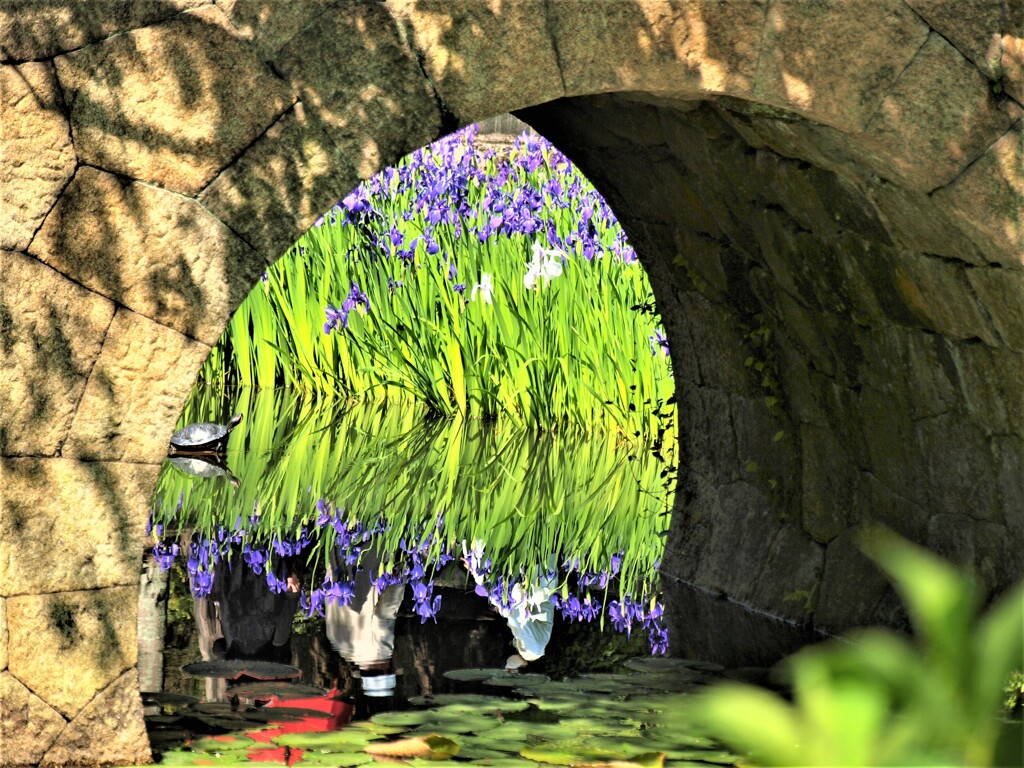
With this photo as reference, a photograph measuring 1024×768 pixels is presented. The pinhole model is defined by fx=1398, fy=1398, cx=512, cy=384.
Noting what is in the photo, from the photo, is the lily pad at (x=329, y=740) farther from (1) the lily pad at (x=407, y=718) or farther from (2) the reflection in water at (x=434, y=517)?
(2) the reflection in water at (x=434, y=517)

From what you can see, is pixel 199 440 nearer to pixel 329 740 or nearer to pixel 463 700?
pixel 463 700

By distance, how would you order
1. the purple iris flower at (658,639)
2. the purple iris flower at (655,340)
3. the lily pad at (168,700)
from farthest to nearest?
the purple iris flower at (655,340)
the purple iris flower at (658,639)
the lily pad at (168,700)

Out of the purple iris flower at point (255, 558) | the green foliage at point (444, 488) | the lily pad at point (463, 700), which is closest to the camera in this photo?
the lily pad at point (463, 700)

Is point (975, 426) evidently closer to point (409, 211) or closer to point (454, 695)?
point (454, 695)

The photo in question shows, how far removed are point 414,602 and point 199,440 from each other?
298cm

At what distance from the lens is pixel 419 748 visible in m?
2.81

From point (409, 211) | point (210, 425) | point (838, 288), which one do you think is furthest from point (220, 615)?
point (409, 211)

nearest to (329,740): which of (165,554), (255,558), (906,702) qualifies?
(255,558)

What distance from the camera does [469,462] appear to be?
253 inches

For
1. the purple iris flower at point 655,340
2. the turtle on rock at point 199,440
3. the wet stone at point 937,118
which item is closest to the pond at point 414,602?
the turtle on rock at point 199,440

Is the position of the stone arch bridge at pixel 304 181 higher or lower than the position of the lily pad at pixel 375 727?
higher

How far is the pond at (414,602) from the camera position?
3.02 m

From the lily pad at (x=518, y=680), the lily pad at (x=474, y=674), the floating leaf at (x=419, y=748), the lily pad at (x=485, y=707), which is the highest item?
the lily pad at (x=474, y=674)

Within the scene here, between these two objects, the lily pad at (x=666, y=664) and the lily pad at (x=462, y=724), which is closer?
the lily pad at (x=462, y=724)
